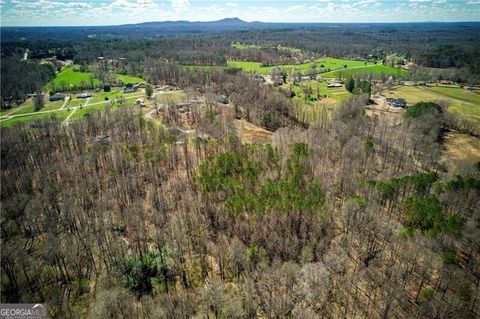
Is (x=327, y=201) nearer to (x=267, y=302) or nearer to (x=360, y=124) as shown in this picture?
(x=267, y=302)

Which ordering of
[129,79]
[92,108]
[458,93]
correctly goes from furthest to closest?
[129,79], [458,93], [92,108]

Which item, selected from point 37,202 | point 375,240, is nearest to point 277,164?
point 375,240

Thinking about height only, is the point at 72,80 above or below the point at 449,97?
above

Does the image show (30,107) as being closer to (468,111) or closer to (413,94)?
(413,94)

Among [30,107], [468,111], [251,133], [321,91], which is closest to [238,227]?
[251,133]

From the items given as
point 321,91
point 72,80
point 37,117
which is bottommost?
point 37,117

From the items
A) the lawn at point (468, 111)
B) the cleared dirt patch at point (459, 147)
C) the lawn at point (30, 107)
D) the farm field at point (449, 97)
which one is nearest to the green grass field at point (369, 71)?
the farm field at point (449, 97)
